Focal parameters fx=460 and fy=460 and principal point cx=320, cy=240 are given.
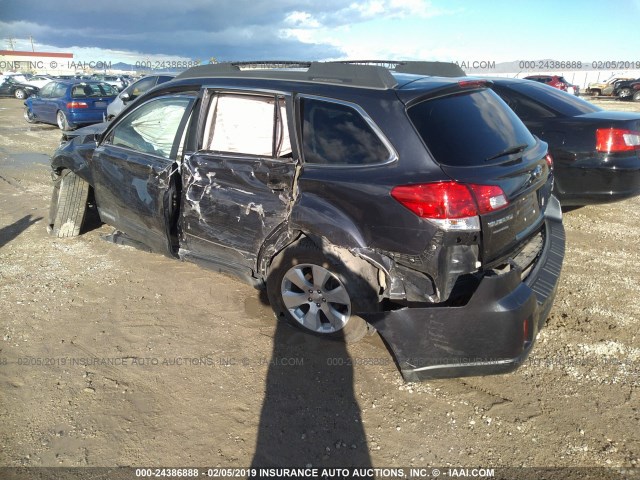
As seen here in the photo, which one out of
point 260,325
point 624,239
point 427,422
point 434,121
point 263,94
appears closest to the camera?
point 427,422

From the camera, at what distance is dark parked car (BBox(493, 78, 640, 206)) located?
474cm

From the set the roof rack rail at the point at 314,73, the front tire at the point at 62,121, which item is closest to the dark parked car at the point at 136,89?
the front tire at the point at 62,121

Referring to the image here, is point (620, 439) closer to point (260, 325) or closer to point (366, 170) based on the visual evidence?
point (366, 170)

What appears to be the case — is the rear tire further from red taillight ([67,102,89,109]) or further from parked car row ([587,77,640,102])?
parked car row ([587,77,640,102])

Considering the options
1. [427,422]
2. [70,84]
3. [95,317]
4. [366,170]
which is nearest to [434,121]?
[366,170]

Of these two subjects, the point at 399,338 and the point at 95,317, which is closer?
the point at 399,338

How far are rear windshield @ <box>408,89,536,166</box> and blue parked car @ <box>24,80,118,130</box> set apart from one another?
13775mm

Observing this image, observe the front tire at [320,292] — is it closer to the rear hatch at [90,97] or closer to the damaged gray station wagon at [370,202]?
the damaged gray station wagon at [370,202]

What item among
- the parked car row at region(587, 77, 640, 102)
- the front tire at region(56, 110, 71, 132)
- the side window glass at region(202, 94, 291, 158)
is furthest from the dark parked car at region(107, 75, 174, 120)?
the parked car row at region(587, 77, 640, 102)

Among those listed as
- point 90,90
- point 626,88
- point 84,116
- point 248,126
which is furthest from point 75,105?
point 626,88

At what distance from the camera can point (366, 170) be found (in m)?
2.75

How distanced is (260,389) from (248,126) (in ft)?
6.10

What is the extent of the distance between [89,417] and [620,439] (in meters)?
2.91

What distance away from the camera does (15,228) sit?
5.59 metres
